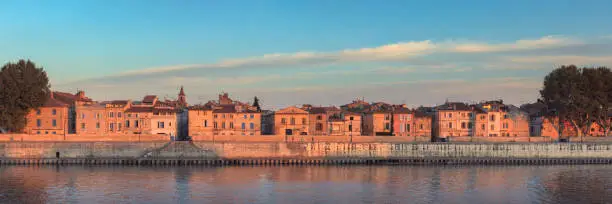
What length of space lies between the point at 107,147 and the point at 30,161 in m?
7.11

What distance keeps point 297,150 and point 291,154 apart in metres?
0.79

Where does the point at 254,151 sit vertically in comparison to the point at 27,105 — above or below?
below

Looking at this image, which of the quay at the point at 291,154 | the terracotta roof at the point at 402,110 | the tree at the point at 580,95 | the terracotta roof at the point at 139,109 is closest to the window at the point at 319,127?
the terracotta roof at the point at 402,110

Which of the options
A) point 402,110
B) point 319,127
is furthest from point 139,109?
point 402,110

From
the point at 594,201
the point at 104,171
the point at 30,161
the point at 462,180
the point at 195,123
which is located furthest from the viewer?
the point at 195,123

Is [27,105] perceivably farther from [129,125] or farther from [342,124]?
[342,124]

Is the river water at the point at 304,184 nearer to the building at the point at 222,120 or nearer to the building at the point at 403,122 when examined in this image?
the building at the point at 222,120

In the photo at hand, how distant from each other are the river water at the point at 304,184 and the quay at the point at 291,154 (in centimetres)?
416

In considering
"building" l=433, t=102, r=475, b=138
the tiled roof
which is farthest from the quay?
the tiled roof

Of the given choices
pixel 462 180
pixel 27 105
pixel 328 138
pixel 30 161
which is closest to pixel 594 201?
pixel 462 180

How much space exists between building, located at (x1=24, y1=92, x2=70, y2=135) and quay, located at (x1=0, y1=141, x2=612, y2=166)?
11.4 meters

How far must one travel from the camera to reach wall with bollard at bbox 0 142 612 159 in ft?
232

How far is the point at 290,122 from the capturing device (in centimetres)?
8581

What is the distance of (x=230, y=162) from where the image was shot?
234 feet
